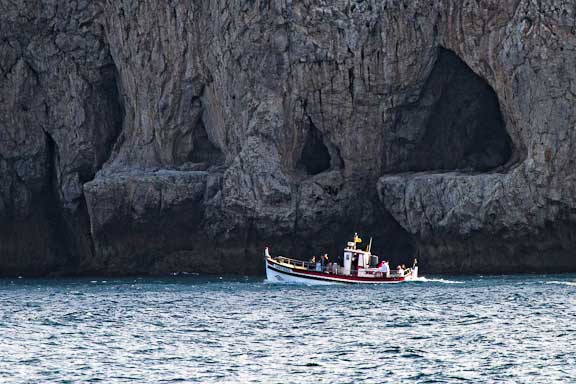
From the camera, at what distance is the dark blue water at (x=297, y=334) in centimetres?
4131

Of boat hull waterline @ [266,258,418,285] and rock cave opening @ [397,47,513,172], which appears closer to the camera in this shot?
boat hull waterline @ [266,258,418,285]

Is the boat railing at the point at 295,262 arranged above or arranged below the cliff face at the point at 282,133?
below

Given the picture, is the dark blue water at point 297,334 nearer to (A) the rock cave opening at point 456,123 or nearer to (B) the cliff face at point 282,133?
(B) the cliff face at point 282,133

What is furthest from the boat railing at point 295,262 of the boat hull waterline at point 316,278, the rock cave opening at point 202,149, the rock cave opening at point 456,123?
the rock cave opening at point 202,149

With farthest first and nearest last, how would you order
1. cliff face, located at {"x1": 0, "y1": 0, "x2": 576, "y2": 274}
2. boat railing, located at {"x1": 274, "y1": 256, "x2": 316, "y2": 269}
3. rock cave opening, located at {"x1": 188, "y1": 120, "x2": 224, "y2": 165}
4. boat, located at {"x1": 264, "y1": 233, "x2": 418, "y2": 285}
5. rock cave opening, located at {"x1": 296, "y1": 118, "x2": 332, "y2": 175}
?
rock cave opening, located at {"x1": 188, "y1": 120, "x2": 224, "y2": 165} < rock cave opening, located at {"x1": 296, "y1": 118, "x2": 332, "y2": 175} < boat railing, located at {"x1": 274, "y1": 256, "x2": 316, "y2": 269} < cliff face, located at {"x1": 0, "y1": 0, "x2": 576, "y2": 274} < boat, located at {"x1": 264, "y1": 233, "x2": 418, "y2": 285}

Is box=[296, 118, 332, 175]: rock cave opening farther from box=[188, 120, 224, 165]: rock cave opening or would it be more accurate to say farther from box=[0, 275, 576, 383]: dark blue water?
box=[0, 275, 576, 383]: dark blue water

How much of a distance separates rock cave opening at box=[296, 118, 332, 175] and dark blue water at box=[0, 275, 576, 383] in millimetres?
14501

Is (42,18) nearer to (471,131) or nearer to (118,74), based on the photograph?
(118,74)

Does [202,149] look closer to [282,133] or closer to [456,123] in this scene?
[282,133]

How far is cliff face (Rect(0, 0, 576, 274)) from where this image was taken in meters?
74.2

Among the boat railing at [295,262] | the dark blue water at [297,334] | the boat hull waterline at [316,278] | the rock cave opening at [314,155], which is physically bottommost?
the dark blue water at [297,334]

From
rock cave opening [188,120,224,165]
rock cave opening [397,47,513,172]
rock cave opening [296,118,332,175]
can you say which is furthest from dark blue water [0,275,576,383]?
rock cave opening [188,120,224,165]

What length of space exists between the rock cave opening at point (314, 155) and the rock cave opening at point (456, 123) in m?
5.06

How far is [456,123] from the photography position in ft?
266
